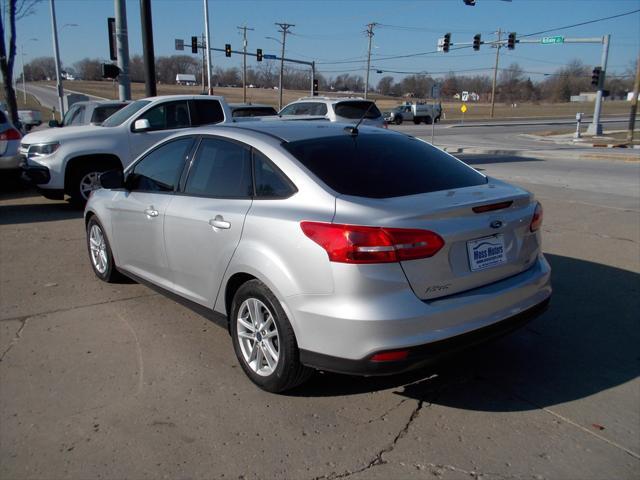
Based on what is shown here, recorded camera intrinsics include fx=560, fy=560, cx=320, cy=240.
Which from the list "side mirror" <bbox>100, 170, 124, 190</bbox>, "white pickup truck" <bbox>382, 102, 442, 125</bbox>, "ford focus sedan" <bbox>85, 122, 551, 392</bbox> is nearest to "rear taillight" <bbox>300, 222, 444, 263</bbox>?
"ford focus sedan" <bbox>85, 122, 551, 392</bbox>

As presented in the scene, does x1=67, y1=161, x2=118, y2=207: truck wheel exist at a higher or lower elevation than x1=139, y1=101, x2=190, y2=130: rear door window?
lower

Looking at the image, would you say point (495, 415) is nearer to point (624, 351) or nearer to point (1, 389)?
point (624, 351)

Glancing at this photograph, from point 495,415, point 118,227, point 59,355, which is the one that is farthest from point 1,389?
point 495,415

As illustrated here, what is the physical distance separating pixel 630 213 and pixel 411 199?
302 inches

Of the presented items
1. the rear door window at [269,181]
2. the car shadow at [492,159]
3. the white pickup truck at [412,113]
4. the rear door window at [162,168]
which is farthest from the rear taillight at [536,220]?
the white pickup truck at [412,113]

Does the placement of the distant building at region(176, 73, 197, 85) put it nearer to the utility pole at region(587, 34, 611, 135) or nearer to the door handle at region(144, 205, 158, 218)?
the utility pole at region(587, 34, 611, 135)

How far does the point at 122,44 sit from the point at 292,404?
47.4 ft

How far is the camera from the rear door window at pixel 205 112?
10.5 meters

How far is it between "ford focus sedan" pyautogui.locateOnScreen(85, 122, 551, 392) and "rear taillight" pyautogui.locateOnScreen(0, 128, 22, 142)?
7834 mm

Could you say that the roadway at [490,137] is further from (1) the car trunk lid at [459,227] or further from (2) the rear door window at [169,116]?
(1) the car trunk lid at [459,227]

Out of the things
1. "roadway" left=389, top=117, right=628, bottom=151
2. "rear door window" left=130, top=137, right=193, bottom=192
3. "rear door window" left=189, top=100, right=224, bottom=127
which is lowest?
"roadway" left=389, top=117, right=628, bottom=151

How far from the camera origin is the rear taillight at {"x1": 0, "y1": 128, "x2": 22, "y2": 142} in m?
10.6

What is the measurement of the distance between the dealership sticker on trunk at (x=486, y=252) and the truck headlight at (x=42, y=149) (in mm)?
→ 8120

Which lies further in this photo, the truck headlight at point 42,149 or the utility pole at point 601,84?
the utility pole at point 601,84
